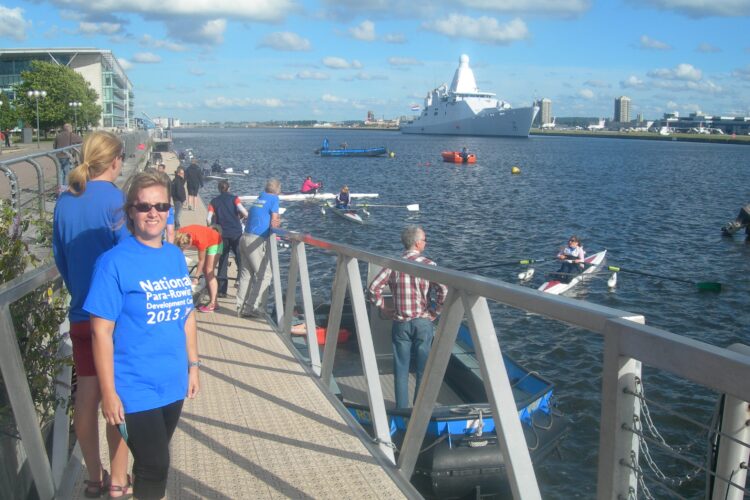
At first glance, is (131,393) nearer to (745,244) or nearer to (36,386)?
(36,386)

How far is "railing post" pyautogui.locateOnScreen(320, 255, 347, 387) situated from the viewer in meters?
4.80

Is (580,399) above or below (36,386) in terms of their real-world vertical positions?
below

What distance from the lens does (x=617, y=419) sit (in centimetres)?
187

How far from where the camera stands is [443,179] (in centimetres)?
5575

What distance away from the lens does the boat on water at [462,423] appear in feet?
20.5

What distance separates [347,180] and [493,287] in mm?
53153

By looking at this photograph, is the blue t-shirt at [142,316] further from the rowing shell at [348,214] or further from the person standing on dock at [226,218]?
the rowing shell at [348,214]

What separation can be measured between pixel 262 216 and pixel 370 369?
12.7 feet

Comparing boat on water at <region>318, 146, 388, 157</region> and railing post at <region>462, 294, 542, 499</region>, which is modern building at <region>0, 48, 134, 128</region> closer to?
boat on water at <region>318, 146, 388, 157</region>

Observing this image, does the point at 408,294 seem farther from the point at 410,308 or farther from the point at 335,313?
the point at 335,313

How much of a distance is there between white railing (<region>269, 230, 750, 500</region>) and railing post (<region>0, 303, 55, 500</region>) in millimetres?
1785

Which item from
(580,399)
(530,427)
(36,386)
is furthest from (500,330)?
(36,386)

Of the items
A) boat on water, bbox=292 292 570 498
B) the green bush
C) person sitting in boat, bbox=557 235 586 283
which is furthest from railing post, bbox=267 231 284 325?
person sitting in boat, bbox=557 235 586 283

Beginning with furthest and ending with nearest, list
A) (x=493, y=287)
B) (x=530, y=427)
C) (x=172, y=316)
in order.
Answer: (x=530, y=427)
(x=172, y=316)
(x=493, y=287)
